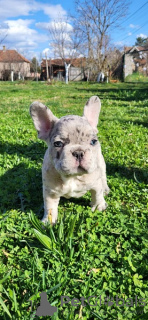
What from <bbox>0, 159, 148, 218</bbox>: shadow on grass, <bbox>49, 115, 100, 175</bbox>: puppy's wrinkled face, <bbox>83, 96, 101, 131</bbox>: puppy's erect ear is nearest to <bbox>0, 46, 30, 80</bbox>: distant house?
<bbox>0, 159, 148, 218</bbox>: shadow on grass

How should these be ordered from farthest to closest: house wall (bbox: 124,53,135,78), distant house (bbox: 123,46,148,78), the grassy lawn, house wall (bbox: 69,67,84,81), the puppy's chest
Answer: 1. house wall (bbox: 69,67,84,81)
2. distant house (bbox: 123,46,148,78)
3. house wall (bbox: 124,53,135,78)
4. the puppy's chest
5. the grassy lawn

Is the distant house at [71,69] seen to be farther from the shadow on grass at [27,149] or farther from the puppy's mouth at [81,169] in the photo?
the puppy's mouth at [81,169]

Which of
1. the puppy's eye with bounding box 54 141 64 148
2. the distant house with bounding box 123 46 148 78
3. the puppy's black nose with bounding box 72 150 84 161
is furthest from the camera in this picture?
the distant house with bounding box 123 46 148 78

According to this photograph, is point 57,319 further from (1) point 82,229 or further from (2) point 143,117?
(2) point 143,117

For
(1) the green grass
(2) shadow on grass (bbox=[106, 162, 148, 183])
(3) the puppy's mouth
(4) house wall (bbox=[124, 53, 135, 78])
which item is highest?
(4) house wall (bbox=[124, 53, 135, 78])

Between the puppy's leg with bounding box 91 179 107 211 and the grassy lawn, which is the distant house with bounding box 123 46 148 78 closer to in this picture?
the grassy lawn

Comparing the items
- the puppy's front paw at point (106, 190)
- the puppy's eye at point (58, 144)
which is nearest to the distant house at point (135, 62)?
the puppy's front paw at point (106, 190)

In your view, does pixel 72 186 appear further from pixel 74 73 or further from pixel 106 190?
pixel 74 73
